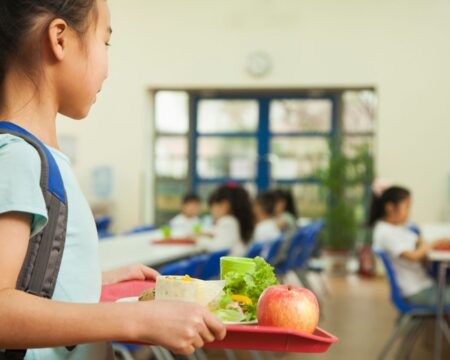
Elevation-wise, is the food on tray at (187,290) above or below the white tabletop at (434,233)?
above

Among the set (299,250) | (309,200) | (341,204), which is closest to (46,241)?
(299,250)

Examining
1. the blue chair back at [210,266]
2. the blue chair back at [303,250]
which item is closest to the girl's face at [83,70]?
the blue chair back at [210,266]

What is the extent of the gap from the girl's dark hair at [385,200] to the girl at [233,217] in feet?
4.54

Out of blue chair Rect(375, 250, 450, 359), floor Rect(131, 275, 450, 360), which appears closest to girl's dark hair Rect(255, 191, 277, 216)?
Result: floor Rect(131, 275, 450, 360)

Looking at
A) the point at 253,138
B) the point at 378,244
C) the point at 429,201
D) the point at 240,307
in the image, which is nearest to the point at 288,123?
the point at 253,138

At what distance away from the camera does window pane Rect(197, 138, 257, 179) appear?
12.9m

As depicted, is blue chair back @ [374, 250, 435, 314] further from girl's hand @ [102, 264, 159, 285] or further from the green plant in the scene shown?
the green plant

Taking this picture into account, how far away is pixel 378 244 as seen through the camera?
17.6 feet

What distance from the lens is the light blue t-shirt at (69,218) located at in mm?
998

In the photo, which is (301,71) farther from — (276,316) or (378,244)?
(276,316)

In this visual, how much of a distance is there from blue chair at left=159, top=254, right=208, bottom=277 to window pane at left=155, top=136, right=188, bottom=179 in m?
8.46

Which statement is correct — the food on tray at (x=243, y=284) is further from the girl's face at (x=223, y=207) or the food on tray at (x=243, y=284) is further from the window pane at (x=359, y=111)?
the window pane at (x=359, y=111)

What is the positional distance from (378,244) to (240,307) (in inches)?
168

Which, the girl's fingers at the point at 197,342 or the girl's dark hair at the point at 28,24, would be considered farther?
the girl's dark hair at the point at 28,24
